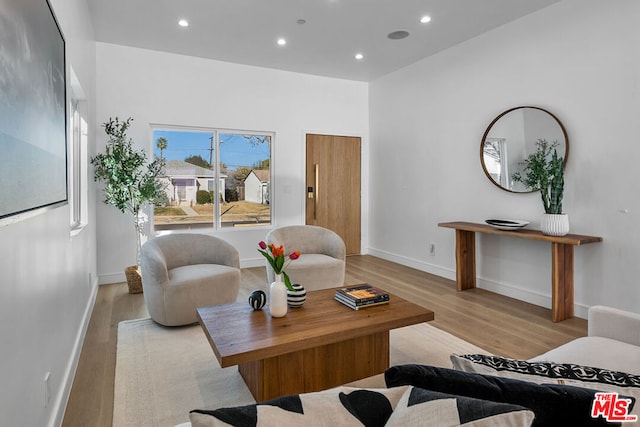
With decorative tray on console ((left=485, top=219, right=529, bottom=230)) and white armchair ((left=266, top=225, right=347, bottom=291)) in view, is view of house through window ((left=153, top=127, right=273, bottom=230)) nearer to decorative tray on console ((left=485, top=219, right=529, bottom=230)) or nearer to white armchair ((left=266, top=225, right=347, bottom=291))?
white armchair ((left=266, top=225, right=347, bottom=291))

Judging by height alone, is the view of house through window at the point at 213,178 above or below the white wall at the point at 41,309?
above

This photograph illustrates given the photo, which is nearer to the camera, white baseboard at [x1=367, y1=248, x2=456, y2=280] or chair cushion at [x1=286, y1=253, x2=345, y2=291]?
chair cushion at [x1=286, y1=253, x2=345, y2=291]

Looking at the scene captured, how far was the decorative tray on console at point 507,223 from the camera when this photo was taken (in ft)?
12.4

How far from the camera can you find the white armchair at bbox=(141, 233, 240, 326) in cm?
310

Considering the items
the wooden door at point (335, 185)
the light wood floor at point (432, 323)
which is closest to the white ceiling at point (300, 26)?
the wooden door at point (335, 185)

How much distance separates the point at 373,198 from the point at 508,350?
152 inches

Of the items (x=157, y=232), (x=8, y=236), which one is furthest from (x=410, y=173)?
(x=8, y=236)

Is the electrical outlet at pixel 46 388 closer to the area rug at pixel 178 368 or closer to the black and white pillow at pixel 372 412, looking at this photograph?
the area rug at pixel 178 368

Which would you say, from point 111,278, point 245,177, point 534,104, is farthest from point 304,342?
point 245,177

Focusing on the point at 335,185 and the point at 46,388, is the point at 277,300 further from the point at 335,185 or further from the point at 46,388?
the point at 335,185

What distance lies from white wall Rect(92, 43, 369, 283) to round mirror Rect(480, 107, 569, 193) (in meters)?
2.47

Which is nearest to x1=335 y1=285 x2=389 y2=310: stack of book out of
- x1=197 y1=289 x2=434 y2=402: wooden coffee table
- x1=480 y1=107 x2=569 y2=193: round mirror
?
x1=197 y1=289 x2=434 y2=402: wooden coffee table

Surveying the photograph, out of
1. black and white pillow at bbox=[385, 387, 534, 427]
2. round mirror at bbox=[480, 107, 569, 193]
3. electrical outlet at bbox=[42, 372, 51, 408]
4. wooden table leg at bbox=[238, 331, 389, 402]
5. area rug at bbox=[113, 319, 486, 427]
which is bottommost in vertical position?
area rug at bbox=[113, 319, 486, 427]

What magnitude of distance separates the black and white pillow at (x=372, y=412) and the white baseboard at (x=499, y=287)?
347 centimetres
